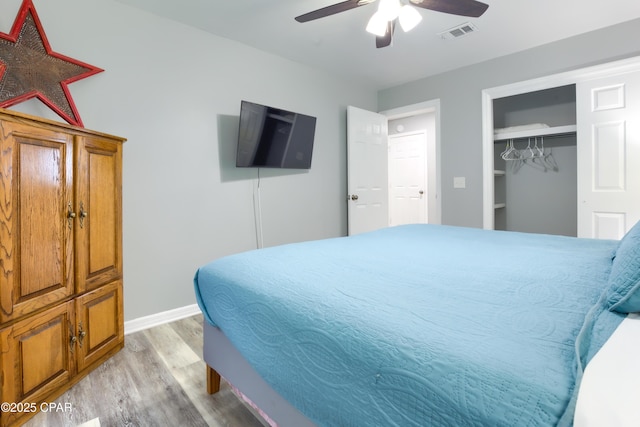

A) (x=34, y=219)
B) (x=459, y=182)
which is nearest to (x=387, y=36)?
(x=459, y=182)

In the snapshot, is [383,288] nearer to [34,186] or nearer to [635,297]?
[635,297]

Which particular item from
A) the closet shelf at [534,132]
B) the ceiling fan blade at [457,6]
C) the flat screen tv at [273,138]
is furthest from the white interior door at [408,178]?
the ceiling fan blade at [457,6]

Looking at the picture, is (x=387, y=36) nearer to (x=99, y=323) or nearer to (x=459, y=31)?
(x=459, y=31)

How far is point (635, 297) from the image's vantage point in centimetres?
74

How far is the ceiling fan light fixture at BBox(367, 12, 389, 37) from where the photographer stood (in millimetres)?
2070

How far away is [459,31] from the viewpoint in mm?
2877

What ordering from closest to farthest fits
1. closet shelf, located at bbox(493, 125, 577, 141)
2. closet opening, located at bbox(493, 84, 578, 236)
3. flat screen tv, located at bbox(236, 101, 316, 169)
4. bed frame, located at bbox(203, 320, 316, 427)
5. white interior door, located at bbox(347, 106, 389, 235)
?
bed frame, located at bbox(203, 320, 316, 427), flat screen tv, located at bbox(236, 101, 316, 169), closet shelf, located at bbox(493, 125, 577, 141), closet opening, located at bbox(493, 84, 578, 236), white interior door, located at bbox(347, 106, 389, 235)

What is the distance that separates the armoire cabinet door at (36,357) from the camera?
135 cm

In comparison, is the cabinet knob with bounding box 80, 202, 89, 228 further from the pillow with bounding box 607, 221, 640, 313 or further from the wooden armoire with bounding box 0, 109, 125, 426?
the pillow with bounding box 607, 221, 640, 313

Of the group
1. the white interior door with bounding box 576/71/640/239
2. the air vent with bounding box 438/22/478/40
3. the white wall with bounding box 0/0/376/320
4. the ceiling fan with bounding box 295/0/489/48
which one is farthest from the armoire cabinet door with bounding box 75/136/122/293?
the white interior door with bounding box 576/71/640/239

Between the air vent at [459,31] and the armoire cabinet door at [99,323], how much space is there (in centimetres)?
332

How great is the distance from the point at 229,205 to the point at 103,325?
4.61 feet

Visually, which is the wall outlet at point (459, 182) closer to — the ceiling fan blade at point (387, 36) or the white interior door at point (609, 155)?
the white interior door at point (609, 155)

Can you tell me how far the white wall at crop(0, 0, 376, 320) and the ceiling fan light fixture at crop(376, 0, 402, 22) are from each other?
1576 mm
